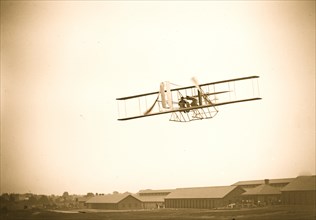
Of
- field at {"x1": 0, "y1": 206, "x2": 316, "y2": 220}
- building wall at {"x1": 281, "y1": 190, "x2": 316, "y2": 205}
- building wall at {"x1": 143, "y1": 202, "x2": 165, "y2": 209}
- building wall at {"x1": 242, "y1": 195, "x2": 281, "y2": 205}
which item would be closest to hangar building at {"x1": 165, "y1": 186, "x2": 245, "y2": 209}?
building wall at {"x1": 143, "y1": 202, "x2": 165, "y2": 209}

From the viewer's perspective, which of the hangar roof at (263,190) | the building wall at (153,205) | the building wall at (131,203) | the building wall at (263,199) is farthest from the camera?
the hangar roof at (263,190)

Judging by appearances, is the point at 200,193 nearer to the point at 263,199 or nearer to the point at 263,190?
the point at 263,199

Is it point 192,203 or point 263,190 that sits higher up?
point 263,190

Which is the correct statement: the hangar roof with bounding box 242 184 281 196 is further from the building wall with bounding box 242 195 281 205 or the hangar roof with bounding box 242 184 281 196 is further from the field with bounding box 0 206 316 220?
the field with bounding box 0 206 316 220

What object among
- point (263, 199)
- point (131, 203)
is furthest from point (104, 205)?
point (263, 199)

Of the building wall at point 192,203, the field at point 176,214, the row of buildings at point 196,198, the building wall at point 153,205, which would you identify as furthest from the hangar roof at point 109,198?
the building wall at point 192,203

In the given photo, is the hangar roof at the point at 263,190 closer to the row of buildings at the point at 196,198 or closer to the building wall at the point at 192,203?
the row of buildings at the point at 196,198

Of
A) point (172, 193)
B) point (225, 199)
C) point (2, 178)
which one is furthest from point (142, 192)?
point (2, 178)
